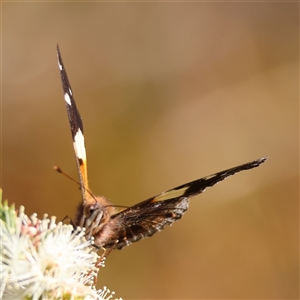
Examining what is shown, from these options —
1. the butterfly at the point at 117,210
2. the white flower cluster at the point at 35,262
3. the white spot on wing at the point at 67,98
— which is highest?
the white spot on wing at the point at 67,98

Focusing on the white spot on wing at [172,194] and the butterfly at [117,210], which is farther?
the white spot on wing at [172,194]

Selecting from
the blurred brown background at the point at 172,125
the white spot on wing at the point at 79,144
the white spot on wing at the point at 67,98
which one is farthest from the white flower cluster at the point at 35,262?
the blurred brown background at the point at 172,125

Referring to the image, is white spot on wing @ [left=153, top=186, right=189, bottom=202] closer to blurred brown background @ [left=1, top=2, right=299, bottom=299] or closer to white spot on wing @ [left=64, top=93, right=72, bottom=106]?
white spot on wing @ [left=64, top=93, right=72, bottom=106]

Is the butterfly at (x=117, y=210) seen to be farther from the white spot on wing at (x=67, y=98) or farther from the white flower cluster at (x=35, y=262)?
the white flower cluster at (x=35, y=262)

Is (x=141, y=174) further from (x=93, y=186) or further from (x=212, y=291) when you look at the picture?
(x=212, y=291)

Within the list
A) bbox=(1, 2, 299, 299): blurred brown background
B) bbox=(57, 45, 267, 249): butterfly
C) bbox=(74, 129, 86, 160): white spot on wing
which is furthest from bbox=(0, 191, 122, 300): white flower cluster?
bbox=(1, 2, 299, 299): blurred brown background

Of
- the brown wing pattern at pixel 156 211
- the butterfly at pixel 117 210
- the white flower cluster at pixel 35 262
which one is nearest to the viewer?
the white flower cluster at pixel 35 262

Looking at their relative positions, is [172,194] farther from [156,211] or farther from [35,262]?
[35,262]
